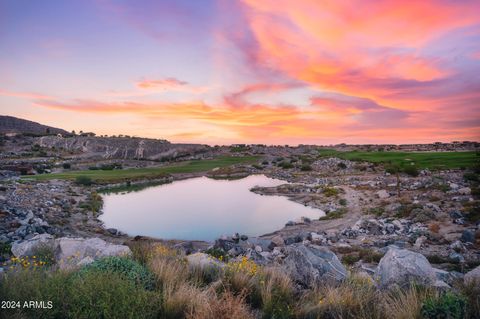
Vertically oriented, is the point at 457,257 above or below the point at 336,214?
above

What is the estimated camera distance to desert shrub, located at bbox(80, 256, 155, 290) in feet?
21.8

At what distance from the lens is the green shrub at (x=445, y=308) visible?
5.24 m

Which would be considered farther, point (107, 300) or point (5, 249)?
point (5, 249)

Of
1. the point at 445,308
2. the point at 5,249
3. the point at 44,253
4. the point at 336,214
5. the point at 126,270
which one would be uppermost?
the point at 445,308

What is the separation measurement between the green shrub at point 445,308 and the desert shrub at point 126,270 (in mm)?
5551

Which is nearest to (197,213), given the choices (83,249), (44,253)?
(83,249)

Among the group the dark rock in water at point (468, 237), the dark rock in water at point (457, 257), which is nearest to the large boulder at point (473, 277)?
the dark rock in water at point (457, 257)

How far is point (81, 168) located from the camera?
61.2m

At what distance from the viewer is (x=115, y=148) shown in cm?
8681

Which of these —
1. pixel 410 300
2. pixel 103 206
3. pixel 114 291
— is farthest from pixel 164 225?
pixel 410 300

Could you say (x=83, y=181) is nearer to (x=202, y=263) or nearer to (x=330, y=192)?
(x=330, y=192)

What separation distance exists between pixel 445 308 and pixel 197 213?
2331 cm

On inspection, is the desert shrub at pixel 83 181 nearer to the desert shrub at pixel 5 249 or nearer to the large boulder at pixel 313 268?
the desert shrub at pixel 5 249

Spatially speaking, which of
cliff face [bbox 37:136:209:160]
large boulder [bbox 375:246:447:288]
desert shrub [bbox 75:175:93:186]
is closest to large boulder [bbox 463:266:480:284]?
large boulder [bbox 375:246:447:288]
